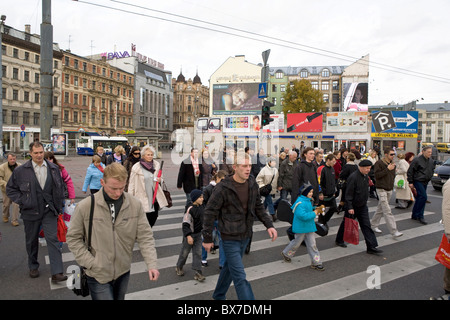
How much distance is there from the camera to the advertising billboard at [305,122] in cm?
4291

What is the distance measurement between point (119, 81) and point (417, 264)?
218ft

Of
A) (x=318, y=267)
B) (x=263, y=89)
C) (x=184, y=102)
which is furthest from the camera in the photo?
(x=184, y=102)

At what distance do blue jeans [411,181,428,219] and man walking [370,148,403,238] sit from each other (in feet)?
4.20

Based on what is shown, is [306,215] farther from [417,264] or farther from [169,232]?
[169,232]

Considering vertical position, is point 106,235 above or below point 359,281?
above

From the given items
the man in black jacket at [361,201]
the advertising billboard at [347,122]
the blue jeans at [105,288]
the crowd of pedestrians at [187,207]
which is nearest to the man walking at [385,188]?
the crowd of pedestrians at [187,207]

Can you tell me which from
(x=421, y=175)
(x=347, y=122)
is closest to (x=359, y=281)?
(x=421, y=175)

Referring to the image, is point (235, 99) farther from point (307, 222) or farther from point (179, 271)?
point (179, 271)

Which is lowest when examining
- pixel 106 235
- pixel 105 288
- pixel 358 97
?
pixel 105 288

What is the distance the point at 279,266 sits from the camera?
5.03 m

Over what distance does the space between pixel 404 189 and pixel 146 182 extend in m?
8.18

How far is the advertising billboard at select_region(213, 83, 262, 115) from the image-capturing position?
50969mm

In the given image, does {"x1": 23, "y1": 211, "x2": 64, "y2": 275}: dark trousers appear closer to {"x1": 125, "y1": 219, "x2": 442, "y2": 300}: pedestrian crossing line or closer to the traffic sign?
{"x1": 125, "y1": 219, "x2": 442, "y2": 300}: pedestrian crossing line
